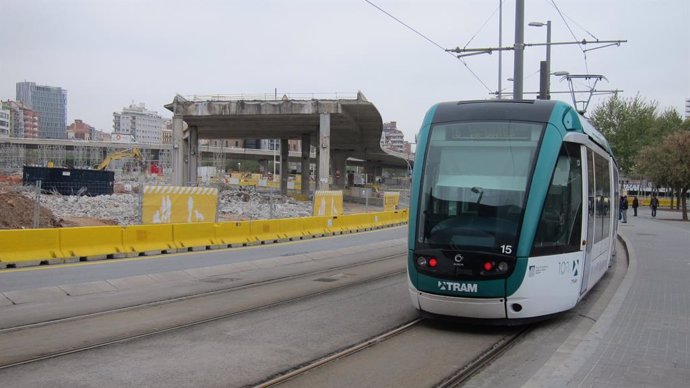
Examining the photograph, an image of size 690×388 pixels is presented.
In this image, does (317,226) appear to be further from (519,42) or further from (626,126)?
(626,126)

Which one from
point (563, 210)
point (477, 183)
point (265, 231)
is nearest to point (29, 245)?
point (265, 231)

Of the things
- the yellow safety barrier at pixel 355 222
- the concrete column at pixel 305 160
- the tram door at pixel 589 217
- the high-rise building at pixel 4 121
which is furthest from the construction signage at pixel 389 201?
the high-rise building at pixel 4 121

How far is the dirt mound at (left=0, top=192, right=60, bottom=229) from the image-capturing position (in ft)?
67.7

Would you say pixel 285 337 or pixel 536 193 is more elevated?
pixel 536 193

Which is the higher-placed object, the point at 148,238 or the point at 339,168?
the point at 339,168

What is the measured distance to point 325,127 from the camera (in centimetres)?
4600

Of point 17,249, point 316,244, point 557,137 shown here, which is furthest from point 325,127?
point 557,137

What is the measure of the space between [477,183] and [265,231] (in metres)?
14.3

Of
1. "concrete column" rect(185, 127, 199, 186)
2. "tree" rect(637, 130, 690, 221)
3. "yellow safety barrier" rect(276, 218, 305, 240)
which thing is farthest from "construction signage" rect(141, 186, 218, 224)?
"concrete column" rect(185, 127, 199, 186)

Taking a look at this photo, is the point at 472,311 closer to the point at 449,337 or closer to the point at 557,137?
the point at 449,337

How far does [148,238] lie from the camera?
1631cm

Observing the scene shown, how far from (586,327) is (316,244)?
13.6m

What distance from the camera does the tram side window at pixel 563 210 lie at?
7.54 m

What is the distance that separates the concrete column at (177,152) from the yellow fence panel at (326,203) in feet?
80.0
